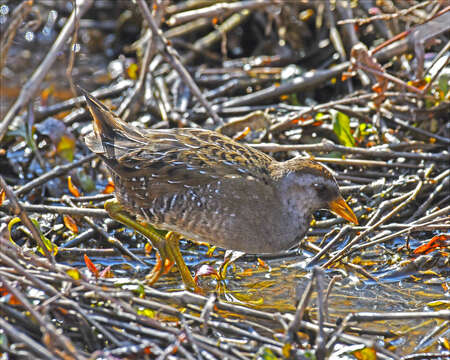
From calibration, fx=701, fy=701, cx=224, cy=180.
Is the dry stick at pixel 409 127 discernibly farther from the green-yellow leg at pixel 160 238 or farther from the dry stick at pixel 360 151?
the green-yellow leg at pixel 160 238

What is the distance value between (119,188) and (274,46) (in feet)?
10.4

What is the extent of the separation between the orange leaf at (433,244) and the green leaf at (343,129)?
110 cm

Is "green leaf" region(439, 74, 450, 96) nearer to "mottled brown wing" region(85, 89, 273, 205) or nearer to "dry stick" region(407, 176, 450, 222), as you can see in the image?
"dry stick" region(407, 176, 450, 222)

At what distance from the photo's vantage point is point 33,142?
4.89 m

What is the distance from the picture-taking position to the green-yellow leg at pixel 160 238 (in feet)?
12.5

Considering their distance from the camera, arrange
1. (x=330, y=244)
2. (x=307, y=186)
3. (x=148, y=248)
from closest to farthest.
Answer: (x=307, y=186)
(x=330, y=244)
(x=148, y=248)

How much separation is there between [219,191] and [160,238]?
0.59 m

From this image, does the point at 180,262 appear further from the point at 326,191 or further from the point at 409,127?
the point at 409,127

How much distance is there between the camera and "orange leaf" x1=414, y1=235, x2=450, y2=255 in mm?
3717

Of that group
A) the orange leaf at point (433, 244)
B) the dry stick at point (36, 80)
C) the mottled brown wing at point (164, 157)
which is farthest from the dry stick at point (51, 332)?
the orange leaf at point (433, 244)

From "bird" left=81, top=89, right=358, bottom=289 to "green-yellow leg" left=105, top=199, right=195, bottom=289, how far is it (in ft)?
0.05

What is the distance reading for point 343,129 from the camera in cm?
469

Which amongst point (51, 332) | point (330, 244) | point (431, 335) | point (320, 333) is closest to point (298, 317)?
point (320, 333)

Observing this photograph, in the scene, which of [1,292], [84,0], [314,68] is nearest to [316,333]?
[1,292]
